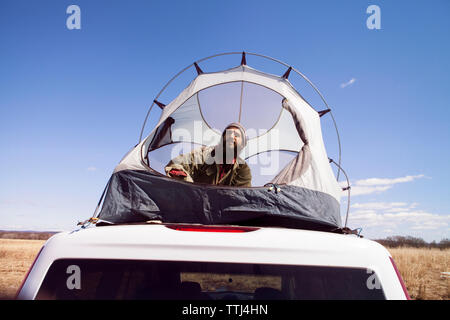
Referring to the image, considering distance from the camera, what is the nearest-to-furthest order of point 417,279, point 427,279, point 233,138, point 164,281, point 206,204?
point 164,281 → point 206,204 → point 233,138 → point 417,279 → point 427,279

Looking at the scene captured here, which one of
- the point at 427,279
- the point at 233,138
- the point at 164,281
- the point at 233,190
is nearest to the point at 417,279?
the point at 427,279

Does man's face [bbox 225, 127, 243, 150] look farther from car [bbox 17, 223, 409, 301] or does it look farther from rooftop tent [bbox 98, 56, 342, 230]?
car [bbox 17, 223, 409, 301]

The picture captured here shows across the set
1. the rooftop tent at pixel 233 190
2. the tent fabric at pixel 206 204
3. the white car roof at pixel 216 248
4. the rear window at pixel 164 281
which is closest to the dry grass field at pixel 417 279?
the rooftop tent at pixel 233 190

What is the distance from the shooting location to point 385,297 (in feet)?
4.21

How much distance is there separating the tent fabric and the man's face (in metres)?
1.40

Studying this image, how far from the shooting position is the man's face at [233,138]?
13.4 ft

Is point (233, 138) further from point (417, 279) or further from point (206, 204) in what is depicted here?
point (417, 279)

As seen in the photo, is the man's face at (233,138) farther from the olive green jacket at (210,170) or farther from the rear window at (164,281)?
the rear window at (164,281)

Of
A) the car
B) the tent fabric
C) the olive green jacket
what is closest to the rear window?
the car

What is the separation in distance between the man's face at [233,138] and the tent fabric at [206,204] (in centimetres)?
140

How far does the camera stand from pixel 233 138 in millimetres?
4125

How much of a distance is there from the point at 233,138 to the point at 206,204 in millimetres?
1737
